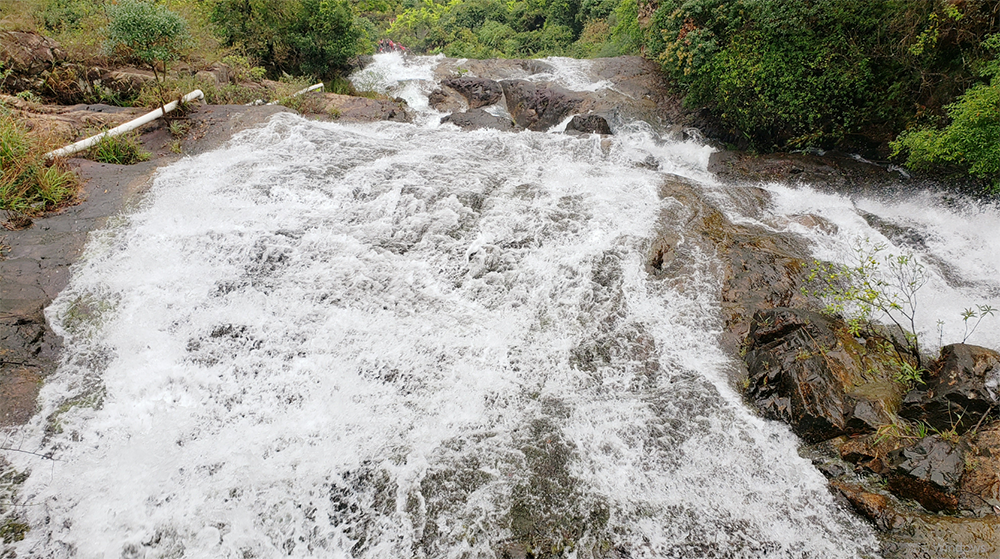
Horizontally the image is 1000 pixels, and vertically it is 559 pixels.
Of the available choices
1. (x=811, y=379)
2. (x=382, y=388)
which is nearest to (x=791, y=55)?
(x=811, y=379)

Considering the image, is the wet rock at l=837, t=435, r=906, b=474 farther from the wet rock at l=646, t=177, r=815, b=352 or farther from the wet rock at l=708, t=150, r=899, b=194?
the wet rock at l=708, t=150, r=899, b=194

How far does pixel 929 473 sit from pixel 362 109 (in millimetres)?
12256

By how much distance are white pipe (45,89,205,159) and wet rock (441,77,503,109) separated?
24.6 feet

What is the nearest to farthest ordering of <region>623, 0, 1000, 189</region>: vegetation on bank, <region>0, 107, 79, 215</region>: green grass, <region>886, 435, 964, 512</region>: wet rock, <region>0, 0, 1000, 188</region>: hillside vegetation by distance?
<region>886, 435, 964, 512</region>: wet rock
<region>0, 107, 79, 215</region>: green grass
<region>623, 0, 1000, 189</region>: vegetation on bank
<region>0, 0, 1000, 188</region>: hillside vegetation

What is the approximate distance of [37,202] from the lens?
6.20m

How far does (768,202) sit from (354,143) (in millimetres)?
8323

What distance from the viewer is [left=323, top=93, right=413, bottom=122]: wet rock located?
1087 cm

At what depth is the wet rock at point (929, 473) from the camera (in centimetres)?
333

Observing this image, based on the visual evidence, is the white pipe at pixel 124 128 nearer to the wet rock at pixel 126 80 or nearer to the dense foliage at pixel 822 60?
the wet rock at pixel 126 80

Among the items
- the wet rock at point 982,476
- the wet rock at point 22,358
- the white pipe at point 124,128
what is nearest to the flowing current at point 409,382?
the wet rock at point 22,358

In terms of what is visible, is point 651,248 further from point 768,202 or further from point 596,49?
point 596,49

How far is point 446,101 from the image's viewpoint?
45.8 feet

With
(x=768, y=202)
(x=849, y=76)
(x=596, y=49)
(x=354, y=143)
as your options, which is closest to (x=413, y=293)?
(x=354, y=143)

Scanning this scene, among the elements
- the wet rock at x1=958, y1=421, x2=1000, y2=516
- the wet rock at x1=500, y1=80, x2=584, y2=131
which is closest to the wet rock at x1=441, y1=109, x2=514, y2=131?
the wet rock at x1=500, y1=80, x2=584, y2=131
